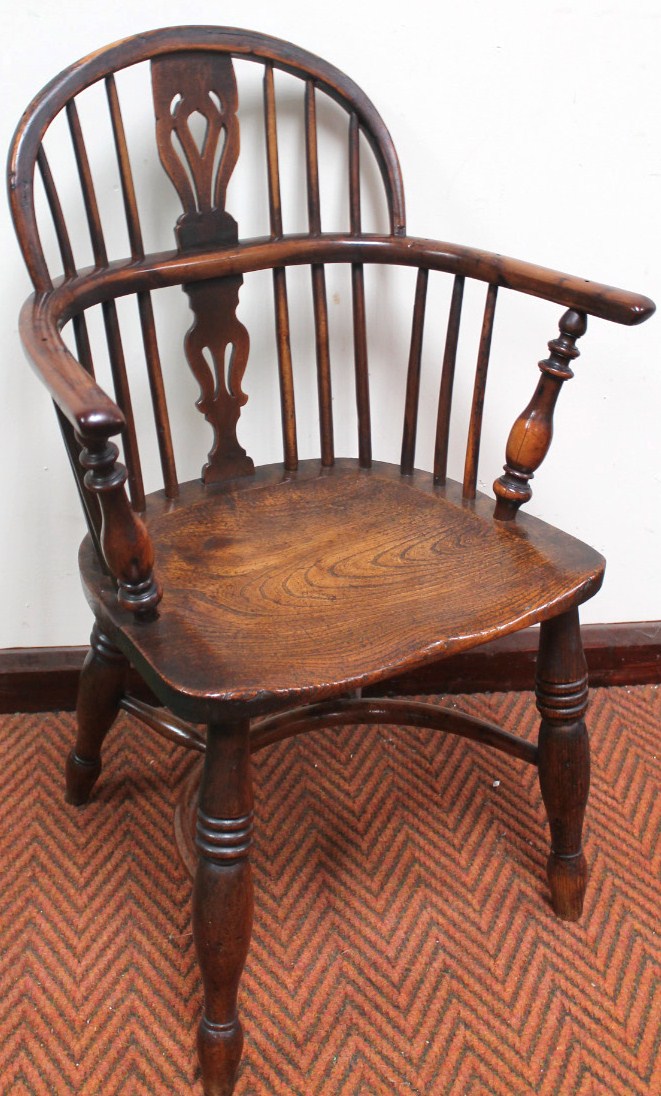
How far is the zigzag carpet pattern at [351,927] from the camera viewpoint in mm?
1066

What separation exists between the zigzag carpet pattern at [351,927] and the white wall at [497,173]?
336 millimetres

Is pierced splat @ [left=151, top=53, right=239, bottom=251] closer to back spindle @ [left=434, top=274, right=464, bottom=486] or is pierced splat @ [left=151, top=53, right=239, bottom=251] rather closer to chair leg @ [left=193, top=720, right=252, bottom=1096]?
back spindle @ [left=434, top=274, right=464, bottom=486]

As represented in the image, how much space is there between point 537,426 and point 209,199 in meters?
0.45

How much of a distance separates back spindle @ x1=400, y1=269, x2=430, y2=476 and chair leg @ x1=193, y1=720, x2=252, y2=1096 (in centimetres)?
48

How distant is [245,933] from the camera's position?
96cm

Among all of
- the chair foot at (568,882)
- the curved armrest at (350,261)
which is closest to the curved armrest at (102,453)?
the curved armrest at (350,261)

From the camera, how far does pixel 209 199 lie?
118 cm

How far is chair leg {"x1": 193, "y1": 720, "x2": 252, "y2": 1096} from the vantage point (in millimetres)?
912

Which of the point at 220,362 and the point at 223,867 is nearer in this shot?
the point at 223,867

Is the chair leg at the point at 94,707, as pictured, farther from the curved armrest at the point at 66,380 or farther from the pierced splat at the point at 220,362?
the curved armrest at the point at 66,380

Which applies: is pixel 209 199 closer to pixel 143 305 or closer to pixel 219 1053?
pixel 143 305

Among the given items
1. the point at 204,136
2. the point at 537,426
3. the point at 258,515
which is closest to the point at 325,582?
the point at 258,515

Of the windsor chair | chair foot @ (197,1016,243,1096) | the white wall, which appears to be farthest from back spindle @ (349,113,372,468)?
chair foot @ (197,1016,243,1096)

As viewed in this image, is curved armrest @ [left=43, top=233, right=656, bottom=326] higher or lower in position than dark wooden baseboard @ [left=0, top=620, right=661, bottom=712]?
higher
